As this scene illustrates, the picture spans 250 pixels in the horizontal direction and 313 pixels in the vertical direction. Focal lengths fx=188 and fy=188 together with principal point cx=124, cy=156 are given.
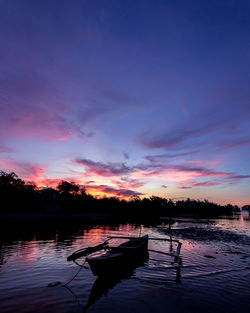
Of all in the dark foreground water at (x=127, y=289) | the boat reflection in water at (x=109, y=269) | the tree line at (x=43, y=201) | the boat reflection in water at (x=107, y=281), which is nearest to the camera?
the dark foreground water at (x=127, y=289)

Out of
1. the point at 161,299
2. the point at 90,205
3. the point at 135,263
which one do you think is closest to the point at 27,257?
the point at 135,263

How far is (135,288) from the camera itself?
10.3 m

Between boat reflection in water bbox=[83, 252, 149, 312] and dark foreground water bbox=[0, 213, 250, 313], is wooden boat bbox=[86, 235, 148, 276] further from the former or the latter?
dark foreground water bbox=[0, 213, 250, 313]

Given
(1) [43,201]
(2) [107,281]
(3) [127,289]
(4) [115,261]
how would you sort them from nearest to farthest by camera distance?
(3) [127,289]
(2) [107,281]
(4) [115,261]
(1) [43,201]

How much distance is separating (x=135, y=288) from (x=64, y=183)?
10695 centimetres

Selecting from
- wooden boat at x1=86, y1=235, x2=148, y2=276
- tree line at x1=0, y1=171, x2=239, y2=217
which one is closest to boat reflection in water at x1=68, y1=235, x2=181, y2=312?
wooden boat at x1=86, y1=235, x2=148, y2=276

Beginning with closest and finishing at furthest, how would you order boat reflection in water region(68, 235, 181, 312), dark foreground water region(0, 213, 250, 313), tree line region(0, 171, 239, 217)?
dark foreground water region(0, 213, 250, 313) < boat reflection in water region(68, 235, 181, 312) < tree line region(0, 171, 239, 217)

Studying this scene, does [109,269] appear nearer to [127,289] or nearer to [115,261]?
[115,261]

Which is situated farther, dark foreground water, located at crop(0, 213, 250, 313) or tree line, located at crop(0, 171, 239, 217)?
tree line, located at crop(0, 171, 239, 217)

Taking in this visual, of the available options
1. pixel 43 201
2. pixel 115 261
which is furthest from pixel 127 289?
pixel 43 201

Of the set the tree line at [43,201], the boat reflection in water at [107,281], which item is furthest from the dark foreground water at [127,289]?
the tree line at [43,201]

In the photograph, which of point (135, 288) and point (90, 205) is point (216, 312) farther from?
point (90, 205)

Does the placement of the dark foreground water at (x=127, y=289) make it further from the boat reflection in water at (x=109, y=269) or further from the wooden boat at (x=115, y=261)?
the wooden boat at (x=115, y=261)

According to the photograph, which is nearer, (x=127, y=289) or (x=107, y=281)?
(x=127, y=289)
